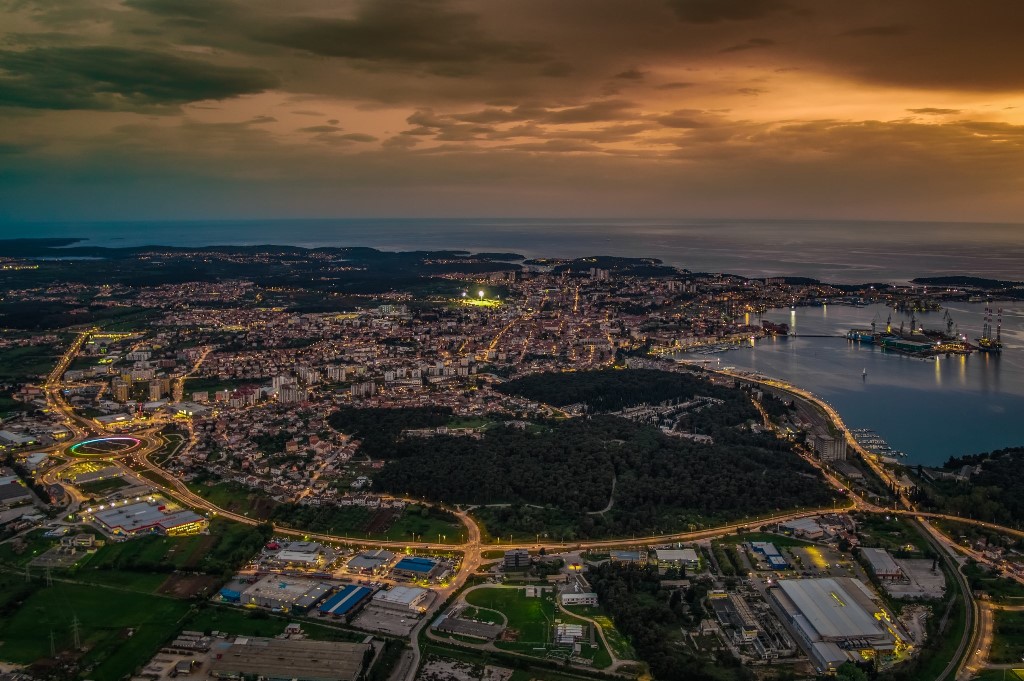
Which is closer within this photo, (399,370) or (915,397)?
(915,397)

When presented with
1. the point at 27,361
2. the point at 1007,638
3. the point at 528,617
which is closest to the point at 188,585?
the point at 528,617

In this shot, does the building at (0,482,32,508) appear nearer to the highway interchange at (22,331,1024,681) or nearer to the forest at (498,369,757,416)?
the highway interchange at (22,331,1024,681)

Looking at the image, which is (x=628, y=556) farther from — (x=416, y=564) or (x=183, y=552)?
(x=183, y=552)

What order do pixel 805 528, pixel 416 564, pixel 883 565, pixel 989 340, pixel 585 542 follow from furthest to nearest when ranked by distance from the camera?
pixel 989 340 < pixel 805 528 < pixel 585 542 < pixel 416 564 < pixel 883 565

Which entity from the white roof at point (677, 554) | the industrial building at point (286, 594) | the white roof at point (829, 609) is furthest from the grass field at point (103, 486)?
the white roof at point (829, 609)

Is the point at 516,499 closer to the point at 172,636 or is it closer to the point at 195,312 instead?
the point at 172,636

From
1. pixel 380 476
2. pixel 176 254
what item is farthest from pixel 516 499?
pixel 176 254

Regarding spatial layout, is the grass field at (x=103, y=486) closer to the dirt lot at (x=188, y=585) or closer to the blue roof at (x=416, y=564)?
the dirt lot at (x=188, y=585)
